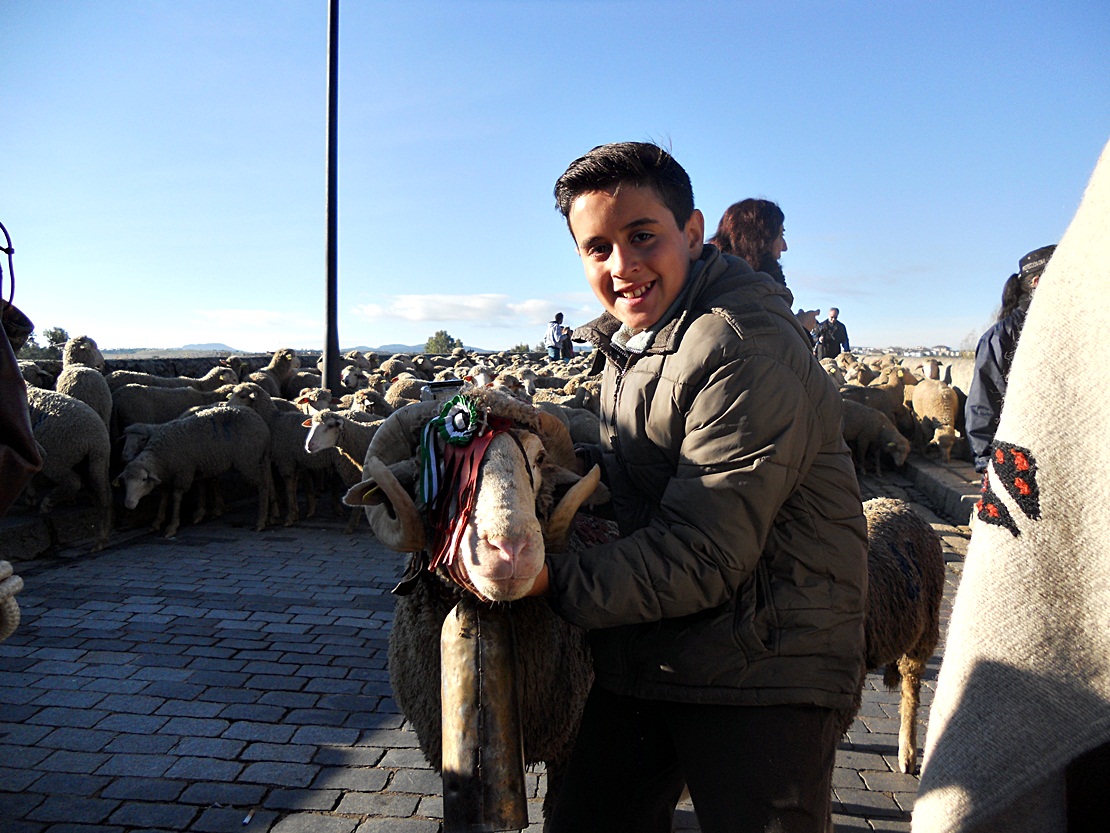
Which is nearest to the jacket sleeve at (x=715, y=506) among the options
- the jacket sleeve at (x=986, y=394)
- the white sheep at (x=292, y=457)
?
the jacket sleeve at (x=986, y=394)

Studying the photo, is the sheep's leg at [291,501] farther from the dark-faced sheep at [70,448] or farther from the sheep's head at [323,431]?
the dark-faced sheep at [70,448]

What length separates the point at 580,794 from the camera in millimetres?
2129

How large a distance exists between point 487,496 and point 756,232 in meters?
3.39

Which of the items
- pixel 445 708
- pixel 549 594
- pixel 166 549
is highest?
pixel 549 594

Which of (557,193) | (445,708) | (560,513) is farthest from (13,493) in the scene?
(557,193)

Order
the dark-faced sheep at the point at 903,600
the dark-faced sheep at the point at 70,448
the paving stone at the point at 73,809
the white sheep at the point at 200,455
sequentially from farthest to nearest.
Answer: the white sheep at the point at 200,455 < the dark-faced sheep at the point at 70,448 < the paving stone at the point at 73,809 < the dark-faced sheep at the point at 903,600

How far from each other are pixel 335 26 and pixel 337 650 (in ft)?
38.5

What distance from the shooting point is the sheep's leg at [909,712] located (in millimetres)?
3863

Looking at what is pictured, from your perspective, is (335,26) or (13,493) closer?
(13,493)

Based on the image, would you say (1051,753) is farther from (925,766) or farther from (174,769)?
(174,769)

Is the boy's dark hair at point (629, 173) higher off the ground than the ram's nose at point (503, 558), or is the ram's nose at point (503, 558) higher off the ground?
the boy's dark hair at point (629, 173)

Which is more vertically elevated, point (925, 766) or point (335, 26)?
point (335, 26)

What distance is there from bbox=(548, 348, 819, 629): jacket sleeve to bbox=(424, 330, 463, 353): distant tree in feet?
141

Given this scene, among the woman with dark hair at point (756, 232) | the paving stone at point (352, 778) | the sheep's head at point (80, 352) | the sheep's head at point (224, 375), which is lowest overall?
the paving stone at point (352, 778)
